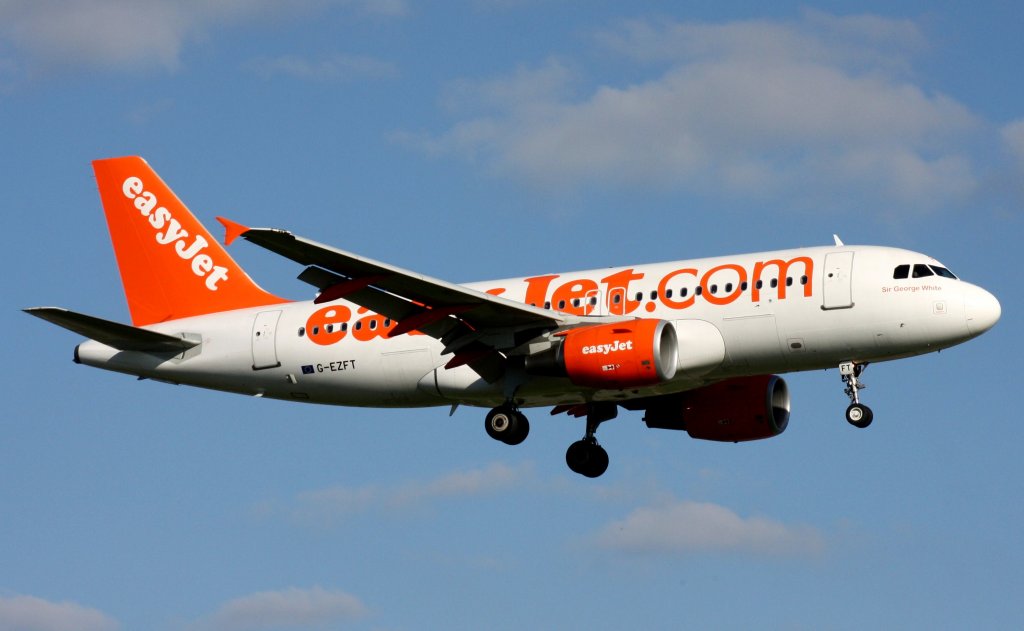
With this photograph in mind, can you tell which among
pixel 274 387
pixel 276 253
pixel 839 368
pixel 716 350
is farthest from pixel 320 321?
pixel 839 368

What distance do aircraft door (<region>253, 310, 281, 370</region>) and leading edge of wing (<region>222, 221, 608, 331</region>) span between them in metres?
5.06

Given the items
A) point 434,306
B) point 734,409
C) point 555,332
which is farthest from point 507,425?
point 734,409

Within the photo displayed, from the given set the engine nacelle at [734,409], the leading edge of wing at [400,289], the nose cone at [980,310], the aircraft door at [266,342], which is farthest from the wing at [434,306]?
the nose cone at [980,310]

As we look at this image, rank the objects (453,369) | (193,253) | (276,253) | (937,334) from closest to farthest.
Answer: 1. (276,253)
2. (937,334)
3. (453,369)
4. (193,253)

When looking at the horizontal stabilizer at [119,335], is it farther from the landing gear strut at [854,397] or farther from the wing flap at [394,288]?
the landing gear strut at [854,397]

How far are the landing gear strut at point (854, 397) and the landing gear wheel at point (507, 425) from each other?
7482 millimetres

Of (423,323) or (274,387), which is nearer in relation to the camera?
(423,323)

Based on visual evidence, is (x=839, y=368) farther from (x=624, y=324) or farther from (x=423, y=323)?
(x=423, y=323)

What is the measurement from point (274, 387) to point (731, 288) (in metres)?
11.9

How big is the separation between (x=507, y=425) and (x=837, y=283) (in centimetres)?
832

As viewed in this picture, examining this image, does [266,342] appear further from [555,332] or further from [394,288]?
[555,332]

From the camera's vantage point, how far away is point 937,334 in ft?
116

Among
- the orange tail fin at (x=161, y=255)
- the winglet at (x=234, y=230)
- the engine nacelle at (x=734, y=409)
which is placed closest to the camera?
the winglet at (x=234, y=230)

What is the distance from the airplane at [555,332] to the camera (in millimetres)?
35438
